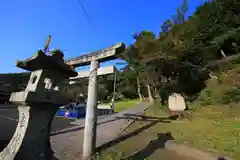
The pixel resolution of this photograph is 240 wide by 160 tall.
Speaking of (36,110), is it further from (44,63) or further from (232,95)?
(232,95)

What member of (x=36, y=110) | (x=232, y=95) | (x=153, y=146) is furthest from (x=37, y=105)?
(x=232, y=95)

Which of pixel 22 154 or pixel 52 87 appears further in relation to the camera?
pixel 52 87

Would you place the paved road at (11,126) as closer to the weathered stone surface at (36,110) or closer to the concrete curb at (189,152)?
the weathered stone surface at (36,110)

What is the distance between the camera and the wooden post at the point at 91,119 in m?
5.07

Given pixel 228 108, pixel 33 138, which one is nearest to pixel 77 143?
pixel 33 138

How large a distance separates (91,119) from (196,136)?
11.1 ft

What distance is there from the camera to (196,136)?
5.58m

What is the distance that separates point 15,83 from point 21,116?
2887 centimetres

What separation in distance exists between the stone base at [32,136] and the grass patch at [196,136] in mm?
2259

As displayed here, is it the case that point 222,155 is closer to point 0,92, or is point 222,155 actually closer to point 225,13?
point 225,13

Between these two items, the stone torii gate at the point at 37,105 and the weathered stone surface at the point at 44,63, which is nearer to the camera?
the stone torii gate at the point at 37,105

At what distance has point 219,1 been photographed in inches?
420

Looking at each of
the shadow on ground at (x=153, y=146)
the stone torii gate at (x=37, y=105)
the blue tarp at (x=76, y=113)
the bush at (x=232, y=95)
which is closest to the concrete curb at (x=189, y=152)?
the shadow on ground at (x=153, y=146)

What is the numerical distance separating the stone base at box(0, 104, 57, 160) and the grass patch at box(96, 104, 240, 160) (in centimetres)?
226
